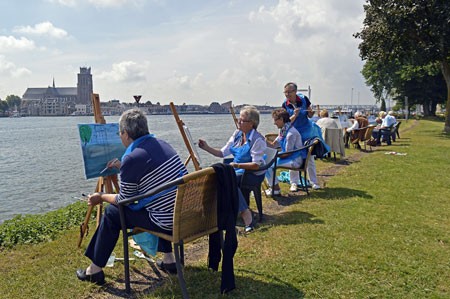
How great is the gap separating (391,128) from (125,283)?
15789mm

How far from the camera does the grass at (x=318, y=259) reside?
3.70 metres

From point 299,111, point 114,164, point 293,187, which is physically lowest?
point 293,187

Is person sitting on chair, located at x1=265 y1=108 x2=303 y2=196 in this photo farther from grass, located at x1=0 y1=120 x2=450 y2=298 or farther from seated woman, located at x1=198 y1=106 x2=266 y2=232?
seated woman, located at x1=198 y1=106 x2=266 y2=232

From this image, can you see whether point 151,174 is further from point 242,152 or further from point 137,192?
point 242,152

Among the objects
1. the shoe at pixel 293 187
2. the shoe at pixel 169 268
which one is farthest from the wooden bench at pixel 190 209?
the shoe at pixel 293 187

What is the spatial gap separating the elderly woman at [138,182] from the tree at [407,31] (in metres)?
20.5

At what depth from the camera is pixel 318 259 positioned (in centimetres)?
428

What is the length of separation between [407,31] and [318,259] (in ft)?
69.0

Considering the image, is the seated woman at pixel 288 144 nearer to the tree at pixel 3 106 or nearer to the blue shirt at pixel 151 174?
the blue shirt at pixel 151 174

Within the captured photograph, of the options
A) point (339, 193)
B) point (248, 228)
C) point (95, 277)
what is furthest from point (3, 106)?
point (95, 277)

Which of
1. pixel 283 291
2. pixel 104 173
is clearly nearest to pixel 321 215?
pixel 283 291

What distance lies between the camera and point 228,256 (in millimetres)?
3578

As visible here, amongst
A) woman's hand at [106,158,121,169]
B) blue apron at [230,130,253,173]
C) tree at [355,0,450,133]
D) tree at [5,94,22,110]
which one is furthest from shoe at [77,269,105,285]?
tree at [5,94,22,110]

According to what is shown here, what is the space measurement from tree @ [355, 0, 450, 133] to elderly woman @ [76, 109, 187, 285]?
67.2 feet
